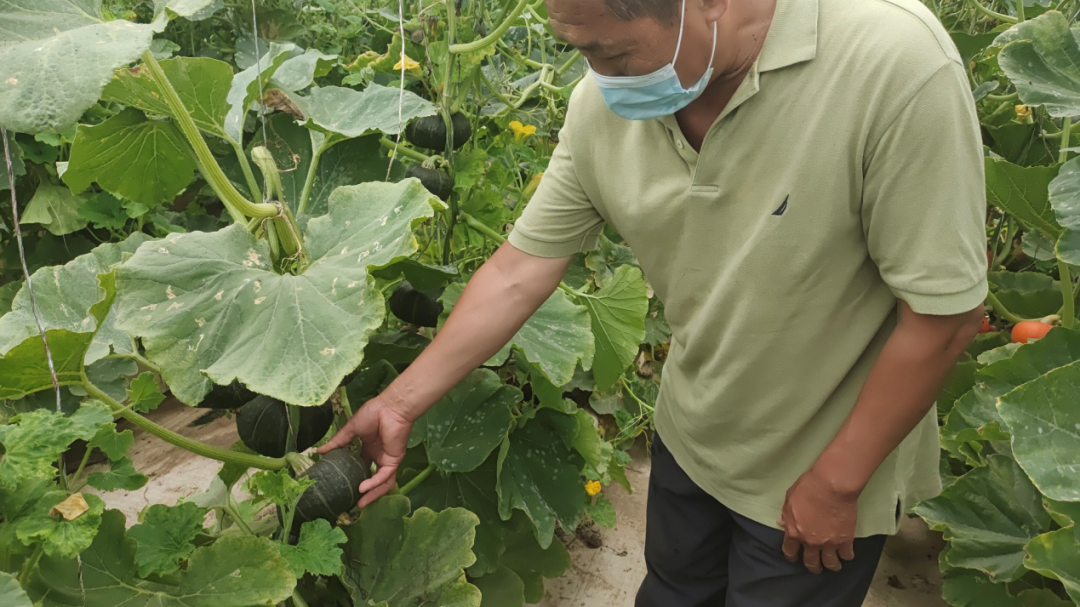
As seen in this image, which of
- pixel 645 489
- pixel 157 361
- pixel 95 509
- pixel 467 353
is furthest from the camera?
pixel 645 489

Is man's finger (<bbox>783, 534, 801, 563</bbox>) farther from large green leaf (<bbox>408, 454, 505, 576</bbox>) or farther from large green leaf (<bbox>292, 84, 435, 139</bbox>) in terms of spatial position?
large green leaf (<bbox>292, 84, 435, 139</bbox>)

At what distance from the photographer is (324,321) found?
3.53 ft

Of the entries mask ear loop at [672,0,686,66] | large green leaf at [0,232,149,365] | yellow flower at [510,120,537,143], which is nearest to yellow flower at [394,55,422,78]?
yellow flower at [510,120,537,143]

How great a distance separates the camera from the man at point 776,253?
3.18 ft

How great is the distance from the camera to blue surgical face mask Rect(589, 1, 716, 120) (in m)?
1.04

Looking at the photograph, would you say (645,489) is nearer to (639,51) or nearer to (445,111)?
(445,111)

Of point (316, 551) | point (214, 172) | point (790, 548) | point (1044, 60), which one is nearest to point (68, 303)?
point (214, 172)

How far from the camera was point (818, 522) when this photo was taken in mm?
1252

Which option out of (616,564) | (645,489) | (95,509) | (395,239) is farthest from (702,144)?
(645,489)

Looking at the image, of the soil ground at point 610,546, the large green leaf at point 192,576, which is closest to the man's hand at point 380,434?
the large green leaf at point 192,576

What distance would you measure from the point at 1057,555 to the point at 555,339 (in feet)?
3.12

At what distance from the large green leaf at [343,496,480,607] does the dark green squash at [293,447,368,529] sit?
0.47ft

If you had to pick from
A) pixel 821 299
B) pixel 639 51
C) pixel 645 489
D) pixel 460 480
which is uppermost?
A: pixel 639 51

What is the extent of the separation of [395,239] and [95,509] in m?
0.51
